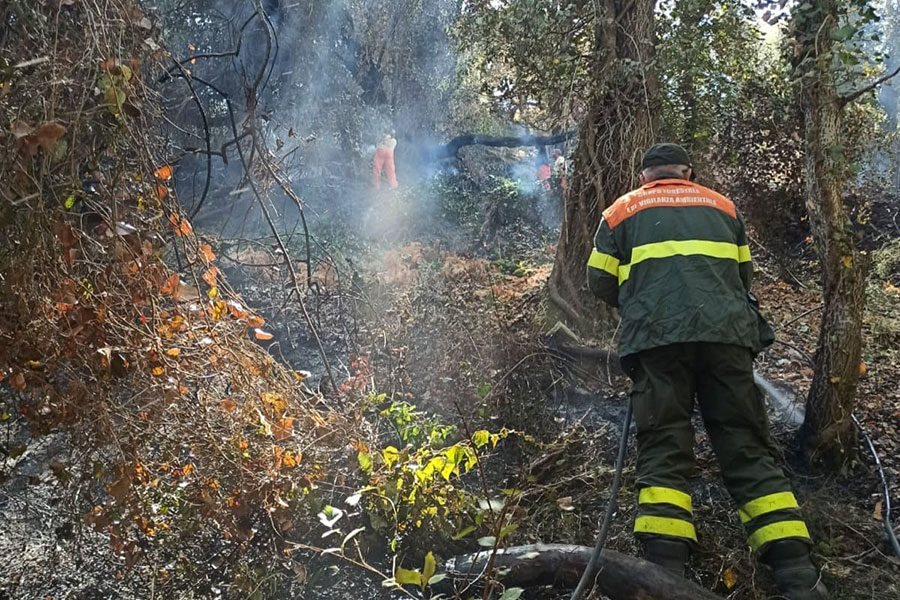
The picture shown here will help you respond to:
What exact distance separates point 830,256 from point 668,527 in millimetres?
1678

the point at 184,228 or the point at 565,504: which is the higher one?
the point at 184,228

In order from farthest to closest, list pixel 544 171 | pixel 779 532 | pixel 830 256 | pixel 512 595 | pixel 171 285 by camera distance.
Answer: pixel 544 171 → pixel 830 256 → pixel 779 532 → pixel 171 285 → pixel 512 595

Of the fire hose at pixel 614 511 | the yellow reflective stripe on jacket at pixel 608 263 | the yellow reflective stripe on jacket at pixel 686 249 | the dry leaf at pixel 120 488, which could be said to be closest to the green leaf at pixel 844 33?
the yellow reflective stripe on jacket at pixel 686 249

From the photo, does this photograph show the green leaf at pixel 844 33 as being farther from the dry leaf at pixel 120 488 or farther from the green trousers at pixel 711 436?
the dry leaf at pixel 120 488

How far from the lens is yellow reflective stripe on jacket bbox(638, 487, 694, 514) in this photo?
2.74 m

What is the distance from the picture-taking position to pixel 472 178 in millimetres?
16297

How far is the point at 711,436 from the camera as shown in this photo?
298 centimetres

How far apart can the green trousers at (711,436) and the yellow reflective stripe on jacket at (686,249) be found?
407mm

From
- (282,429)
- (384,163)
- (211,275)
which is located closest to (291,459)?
(282,429)

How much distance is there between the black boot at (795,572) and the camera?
253cm

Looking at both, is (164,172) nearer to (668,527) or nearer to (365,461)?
(365,461)

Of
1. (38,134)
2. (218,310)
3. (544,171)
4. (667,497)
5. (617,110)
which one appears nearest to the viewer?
(38,134)

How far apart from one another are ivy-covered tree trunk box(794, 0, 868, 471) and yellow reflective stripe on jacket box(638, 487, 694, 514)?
1.20m

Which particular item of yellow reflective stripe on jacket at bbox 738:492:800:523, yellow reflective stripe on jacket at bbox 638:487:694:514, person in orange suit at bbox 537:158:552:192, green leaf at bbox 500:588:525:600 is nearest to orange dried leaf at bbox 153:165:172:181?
green leaf at bbox 500:588:525:600
